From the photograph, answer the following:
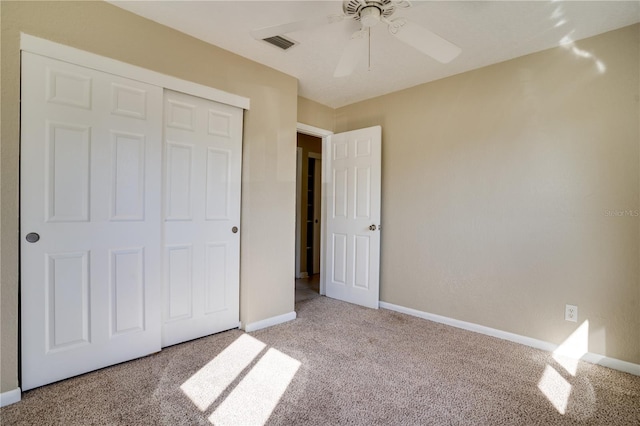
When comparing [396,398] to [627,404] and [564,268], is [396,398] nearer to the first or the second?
[627,404]

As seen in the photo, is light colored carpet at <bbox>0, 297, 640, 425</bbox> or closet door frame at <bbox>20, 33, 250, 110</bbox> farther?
closet door frame at <bbox>20, 33, 250, 110</bbox>

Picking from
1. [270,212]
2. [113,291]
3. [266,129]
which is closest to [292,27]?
[266,129]

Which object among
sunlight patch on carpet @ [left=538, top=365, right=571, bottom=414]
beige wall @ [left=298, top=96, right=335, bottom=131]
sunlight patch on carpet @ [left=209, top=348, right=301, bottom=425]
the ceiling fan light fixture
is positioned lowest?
sunlight patch on carpet @ [left=538, top=365, right=571, bottom=414]

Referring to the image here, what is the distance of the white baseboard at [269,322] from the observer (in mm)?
2812

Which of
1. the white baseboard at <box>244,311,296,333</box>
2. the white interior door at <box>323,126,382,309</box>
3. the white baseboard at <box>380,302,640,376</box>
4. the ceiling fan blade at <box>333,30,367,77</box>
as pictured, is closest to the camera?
the ceiling fan blade at <box>333,30,367,77</box>

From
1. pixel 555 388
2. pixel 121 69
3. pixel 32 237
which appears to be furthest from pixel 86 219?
pixel 555 388

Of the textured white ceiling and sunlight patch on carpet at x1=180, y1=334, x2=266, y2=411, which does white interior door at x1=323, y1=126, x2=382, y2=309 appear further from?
sunlight patch on carpet at x1=180, y1=334, x2=266, y2=411

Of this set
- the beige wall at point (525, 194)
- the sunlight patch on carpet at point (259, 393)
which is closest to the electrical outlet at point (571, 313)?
the beige wall at point (525, 194)

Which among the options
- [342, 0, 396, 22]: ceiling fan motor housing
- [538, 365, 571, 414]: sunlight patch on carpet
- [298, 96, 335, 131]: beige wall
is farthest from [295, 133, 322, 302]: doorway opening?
[342, 0, 396, 22]: ceiling fan motor housing

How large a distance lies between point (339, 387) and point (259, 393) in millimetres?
490

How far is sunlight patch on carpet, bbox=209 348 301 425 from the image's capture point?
5.38 feet

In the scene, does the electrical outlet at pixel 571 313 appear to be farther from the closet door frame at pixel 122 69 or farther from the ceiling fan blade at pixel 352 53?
the closet door frame at pixel 122 69

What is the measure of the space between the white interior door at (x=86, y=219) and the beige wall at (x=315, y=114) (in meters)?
1.74

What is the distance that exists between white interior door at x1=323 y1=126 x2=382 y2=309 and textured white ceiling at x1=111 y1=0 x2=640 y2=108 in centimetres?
94
